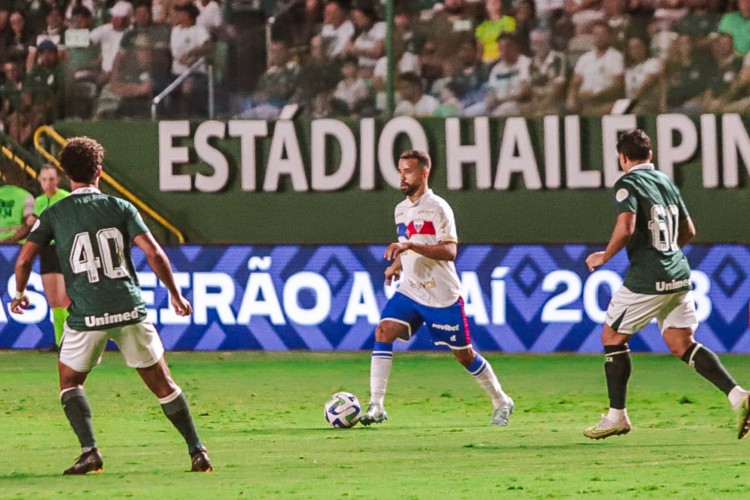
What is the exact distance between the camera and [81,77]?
18922 millimetres

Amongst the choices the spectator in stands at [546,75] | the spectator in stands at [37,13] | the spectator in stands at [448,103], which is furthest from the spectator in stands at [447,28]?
the spectator in stands at [37,13]

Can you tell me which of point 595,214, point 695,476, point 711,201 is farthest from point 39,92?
point 695,476

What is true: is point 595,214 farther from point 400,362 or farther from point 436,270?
point 436,270

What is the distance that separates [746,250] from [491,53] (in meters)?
3.97

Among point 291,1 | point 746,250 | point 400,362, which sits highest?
point 291,1

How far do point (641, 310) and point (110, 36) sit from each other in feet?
36.5

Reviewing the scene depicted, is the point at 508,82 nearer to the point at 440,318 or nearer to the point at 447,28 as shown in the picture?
the point at 447,28

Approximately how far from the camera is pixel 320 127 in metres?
18.4

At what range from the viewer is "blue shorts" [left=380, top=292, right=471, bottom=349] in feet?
35.0

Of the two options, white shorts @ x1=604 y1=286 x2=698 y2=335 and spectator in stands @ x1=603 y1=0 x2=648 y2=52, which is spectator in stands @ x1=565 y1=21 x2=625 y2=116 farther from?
white shorts @ x1=604 y1=286 x2=698 y2=335

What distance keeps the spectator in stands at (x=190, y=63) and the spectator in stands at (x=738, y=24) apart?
6127mm

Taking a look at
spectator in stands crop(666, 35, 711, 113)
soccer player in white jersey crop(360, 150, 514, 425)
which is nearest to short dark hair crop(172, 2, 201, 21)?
spectator in stands crop(666, 35, 711, 113)

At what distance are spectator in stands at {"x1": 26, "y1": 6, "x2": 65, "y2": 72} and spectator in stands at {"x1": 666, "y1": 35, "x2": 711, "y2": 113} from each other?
293 inches

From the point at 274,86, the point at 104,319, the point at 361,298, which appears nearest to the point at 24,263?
the point at 104,319
